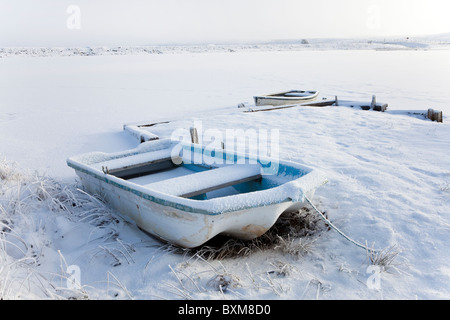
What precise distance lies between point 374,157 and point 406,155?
52 cm

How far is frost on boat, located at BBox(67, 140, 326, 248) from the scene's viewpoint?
277 centimetres

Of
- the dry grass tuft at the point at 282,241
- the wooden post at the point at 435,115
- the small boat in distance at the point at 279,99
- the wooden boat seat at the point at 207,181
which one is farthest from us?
the small boat in distance at the point at 279,99

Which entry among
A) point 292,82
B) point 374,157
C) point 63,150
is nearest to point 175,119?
point 63,150

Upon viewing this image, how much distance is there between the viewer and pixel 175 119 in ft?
26.8

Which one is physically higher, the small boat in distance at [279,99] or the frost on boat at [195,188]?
the small boat in distance at [279,99]

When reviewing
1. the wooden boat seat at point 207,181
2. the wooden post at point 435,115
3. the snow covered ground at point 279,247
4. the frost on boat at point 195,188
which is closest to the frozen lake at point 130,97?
the snow covered ground at point 279,247

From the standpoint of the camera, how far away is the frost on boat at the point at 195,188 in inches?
109

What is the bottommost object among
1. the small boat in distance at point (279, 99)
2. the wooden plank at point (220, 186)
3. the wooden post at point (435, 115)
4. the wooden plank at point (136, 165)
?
the wooden plank at point (220, 186)

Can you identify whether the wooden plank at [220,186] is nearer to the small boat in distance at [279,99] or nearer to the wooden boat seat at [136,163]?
the wooden boat seat at [136,163]

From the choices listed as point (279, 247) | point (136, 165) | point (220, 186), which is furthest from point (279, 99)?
point (279, 247)

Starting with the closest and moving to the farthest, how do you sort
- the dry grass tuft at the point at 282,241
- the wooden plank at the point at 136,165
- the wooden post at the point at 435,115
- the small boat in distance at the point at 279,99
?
the dry grass tuft at the point at 282,241, the wooden plank at the point at 136,165, the wooden post at the point at 435,115, the small boat in distance at the point at 279,99

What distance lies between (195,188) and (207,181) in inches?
6.4

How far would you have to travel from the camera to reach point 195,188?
131 inches
